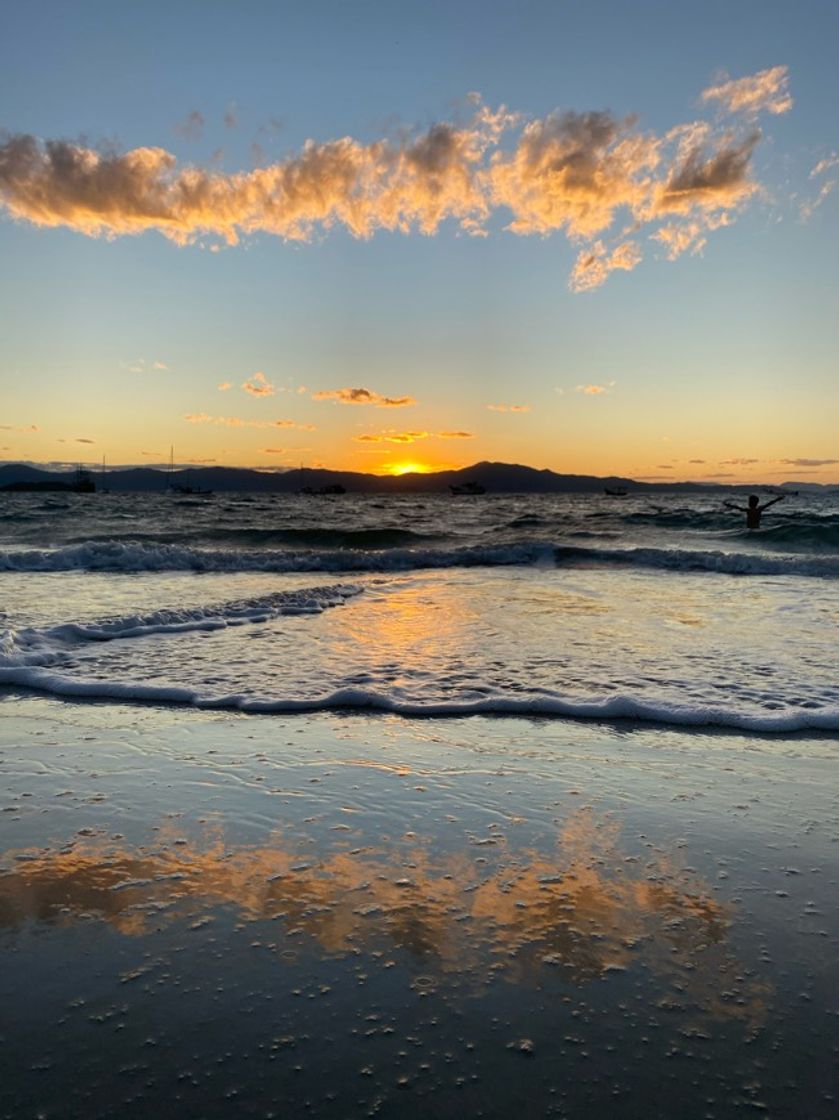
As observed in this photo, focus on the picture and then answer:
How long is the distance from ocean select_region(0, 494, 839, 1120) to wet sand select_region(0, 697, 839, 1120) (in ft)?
0.04

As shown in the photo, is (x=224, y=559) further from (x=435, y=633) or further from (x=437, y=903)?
(x=437, y=903)

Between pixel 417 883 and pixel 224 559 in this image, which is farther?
pixel 224 559

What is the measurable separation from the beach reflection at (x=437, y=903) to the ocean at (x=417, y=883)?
14mm

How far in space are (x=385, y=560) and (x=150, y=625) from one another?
12.7 meters

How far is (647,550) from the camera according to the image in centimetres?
2420

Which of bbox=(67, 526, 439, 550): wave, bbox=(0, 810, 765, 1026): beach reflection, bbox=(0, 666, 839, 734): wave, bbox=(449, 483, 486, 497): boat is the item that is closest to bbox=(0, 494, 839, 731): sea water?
bbox=(0, 666, 839, 734): wave

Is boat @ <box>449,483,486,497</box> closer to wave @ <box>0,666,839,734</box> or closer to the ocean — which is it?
the ocean

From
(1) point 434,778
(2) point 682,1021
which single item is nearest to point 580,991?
(2) point 682,1021

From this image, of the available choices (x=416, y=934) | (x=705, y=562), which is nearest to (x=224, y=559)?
(x=705, y=562)

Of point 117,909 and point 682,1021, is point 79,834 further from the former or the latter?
point 682,1021

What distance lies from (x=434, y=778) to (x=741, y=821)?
5.66 ft

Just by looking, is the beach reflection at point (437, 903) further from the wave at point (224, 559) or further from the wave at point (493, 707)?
the wave at point (224, 559)

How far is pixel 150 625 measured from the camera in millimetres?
10039

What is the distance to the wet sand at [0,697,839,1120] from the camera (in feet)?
6.93
